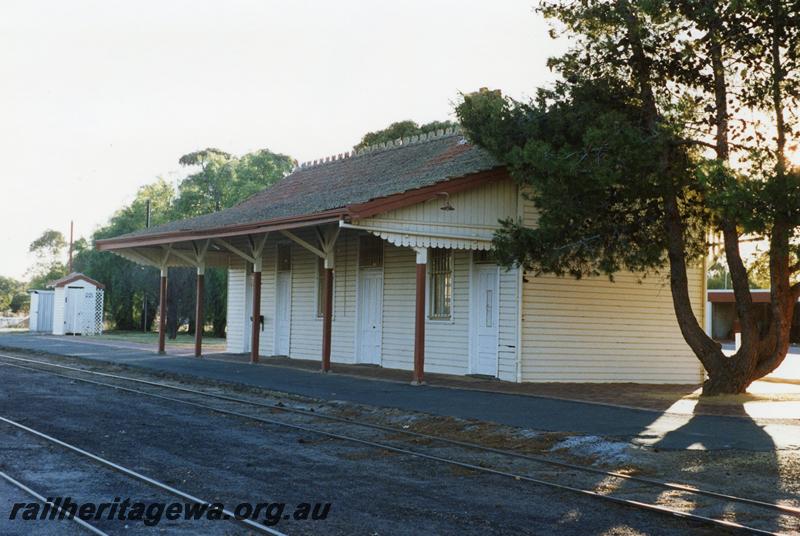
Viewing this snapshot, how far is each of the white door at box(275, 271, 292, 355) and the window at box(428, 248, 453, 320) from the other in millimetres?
5518

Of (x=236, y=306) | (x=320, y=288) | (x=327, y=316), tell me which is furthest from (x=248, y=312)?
(x=327, y=316)

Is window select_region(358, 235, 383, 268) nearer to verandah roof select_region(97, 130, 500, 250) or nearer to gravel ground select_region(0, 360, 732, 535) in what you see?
verandah roof select_region(97, 130, 500, 250)

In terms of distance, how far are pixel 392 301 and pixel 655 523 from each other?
13842mm

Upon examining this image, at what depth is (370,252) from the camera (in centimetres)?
2131

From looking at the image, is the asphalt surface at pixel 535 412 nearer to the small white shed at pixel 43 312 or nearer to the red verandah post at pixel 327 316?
the red verandah post at pixel 327 316

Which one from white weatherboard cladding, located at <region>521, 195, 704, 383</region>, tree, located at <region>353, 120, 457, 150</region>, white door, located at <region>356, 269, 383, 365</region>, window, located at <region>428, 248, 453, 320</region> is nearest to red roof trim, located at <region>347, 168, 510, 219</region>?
white weatherboard cladding, located at <region>521, 195, 704, 383</region>

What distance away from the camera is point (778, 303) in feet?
48.7

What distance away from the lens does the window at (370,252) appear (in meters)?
21.0

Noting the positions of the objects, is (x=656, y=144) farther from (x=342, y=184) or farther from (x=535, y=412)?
(x=342, y=184)

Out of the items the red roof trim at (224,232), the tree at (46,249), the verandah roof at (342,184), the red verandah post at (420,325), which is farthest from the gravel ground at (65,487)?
the tree at (46,249)

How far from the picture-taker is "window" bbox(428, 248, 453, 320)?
19203 mm

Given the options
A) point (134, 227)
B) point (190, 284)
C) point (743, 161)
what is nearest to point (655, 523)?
point (743, 161)

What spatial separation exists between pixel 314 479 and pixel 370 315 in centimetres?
1303

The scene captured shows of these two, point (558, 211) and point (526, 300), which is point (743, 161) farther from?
point (526, 300)
